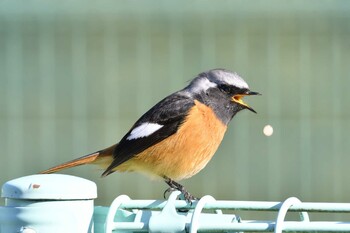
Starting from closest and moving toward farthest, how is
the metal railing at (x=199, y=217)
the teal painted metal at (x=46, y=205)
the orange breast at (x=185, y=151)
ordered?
1. the metal railing at (x=199, y=217)
2. the teal painted metal at (x=46, y=205)
3. the orange breast at (x=185, y=151)

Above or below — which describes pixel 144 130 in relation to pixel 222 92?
below

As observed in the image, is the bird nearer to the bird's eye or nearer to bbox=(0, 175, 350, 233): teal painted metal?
the bird's eye

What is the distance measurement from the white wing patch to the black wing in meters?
0.01

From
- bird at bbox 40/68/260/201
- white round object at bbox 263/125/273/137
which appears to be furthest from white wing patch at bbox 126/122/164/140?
white round object at bbox 263/125/273/137

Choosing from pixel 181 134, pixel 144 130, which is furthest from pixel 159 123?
pixel 181 134

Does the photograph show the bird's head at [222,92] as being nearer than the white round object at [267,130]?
Yes

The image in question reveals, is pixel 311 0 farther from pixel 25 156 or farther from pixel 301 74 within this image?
pixel 25 156

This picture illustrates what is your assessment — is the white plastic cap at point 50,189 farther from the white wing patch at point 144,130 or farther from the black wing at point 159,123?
the white wing patch at point 144,130

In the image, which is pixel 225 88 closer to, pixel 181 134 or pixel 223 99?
pixel 223 99

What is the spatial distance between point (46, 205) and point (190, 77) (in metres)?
7.07

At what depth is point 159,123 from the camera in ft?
14.9

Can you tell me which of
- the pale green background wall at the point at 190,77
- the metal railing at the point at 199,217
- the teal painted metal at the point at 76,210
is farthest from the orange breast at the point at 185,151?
the pale green background wall at the point at 190,77

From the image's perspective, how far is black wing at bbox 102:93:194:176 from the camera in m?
4.39

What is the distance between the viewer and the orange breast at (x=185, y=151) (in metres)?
4.31
